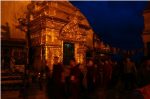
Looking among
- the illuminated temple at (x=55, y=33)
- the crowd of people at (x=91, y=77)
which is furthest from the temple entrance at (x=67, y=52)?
the crowd of people at (x=91, y=77)

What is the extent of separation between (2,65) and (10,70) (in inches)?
19.0

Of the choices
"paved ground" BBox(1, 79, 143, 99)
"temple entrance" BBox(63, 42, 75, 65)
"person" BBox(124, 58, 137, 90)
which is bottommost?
"paved ground" BBox(1, 79, 143, 99)

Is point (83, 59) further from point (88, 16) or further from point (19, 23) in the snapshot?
point (88, 16)

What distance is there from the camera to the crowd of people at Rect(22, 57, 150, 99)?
9.50 metres

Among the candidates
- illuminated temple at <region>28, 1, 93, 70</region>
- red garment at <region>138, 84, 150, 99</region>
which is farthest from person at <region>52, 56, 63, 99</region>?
illuminated temple at <region>28, 1, 93, 70</region>

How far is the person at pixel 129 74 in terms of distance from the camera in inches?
513

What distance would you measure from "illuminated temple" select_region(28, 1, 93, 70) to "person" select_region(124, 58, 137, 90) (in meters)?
4.07

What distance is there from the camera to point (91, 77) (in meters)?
12.2

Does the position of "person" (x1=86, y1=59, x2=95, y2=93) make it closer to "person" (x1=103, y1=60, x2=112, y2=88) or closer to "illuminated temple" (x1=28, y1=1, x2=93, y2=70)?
"person" (x1=103, y1=60, x2=112, y2=88)

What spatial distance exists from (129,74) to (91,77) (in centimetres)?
201

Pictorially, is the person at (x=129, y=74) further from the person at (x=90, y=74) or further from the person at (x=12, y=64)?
the person at (x=12, y=64)

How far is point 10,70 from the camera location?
16.3 m

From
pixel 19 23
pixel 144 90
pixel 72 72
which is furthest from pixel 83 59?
pixel 144 90

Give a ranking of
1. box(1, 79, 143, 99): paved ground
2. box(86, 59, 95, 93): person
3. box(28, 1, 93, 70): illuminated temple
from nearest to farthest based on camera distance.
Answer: box(1, 79, 143, 99): paved ground, box(86, 59, 95, 93): person, box(28, 1, 93, 70): illuminated temple
